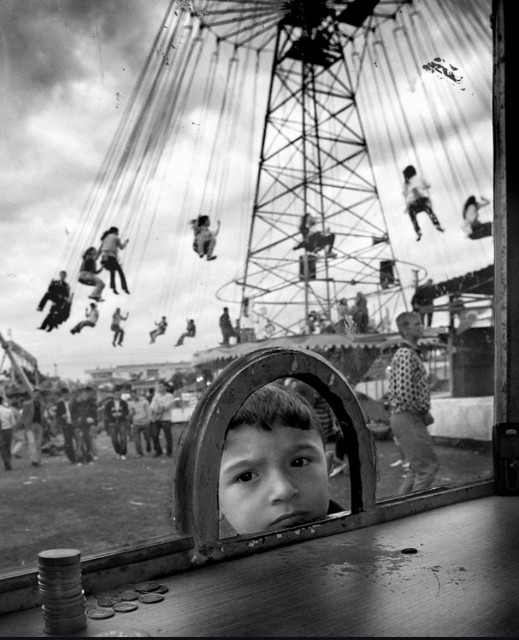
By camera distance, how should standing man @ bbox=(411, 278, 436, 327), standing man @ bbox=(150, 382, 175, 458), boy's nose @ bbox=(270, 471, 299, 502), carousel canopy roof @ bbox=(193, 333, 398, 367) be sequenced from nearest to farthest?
1. boy's nose @ bbox=(270, 471, 299, 502)
2. carousel canopy roof @ bbox=(193, 333, 398, 367)
3. standing man @ bbox=(411, 278, 436, 327)
4. standing man @ bbox=(150, 382, 175, 458)

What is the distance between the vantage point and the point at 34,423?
8000 mm

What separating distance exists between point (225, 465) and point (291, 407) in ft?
0.57

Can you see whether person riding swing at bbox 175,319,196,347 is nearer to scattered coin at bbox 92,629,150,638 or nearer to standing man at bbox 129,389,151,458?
scattered coin at bbox 92,629,150,638

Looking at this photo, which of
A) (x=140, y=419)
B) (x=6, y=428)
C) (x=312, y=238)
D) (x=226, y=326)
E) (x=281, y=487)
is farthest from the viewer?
(x=140, y=419)

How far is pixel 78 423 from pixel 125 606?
26.6 feet

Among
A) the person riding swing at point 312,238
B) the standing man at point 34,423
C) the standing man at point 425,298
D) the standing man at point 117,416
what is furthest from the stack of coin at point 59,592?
the standing man at point 117,416

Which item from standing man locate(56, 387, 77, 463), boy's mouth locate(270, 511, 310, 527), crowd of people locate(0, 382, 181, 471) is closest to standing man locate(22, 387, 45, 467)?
crowd of people locate(0, 382, 181, 471)

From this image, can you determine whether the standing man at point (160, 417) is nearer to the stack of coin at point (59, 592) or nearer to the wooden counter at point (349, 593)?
the wooden counter at point (349, 593)

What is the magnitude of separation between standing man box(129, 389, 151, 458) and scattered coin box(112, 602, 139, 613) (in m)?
7.70

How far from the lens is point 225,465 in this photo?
1137 mm

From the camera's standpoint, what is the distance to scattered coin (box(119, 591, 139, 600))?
688 mm

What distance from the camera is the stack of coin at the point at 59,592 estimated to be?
0.60 metres

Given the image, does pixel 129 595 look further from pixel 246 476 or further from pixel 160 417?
pixel 160 417

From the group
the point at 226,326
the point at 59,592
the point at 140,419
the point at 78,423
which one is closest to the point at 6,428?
the point at 78,423
